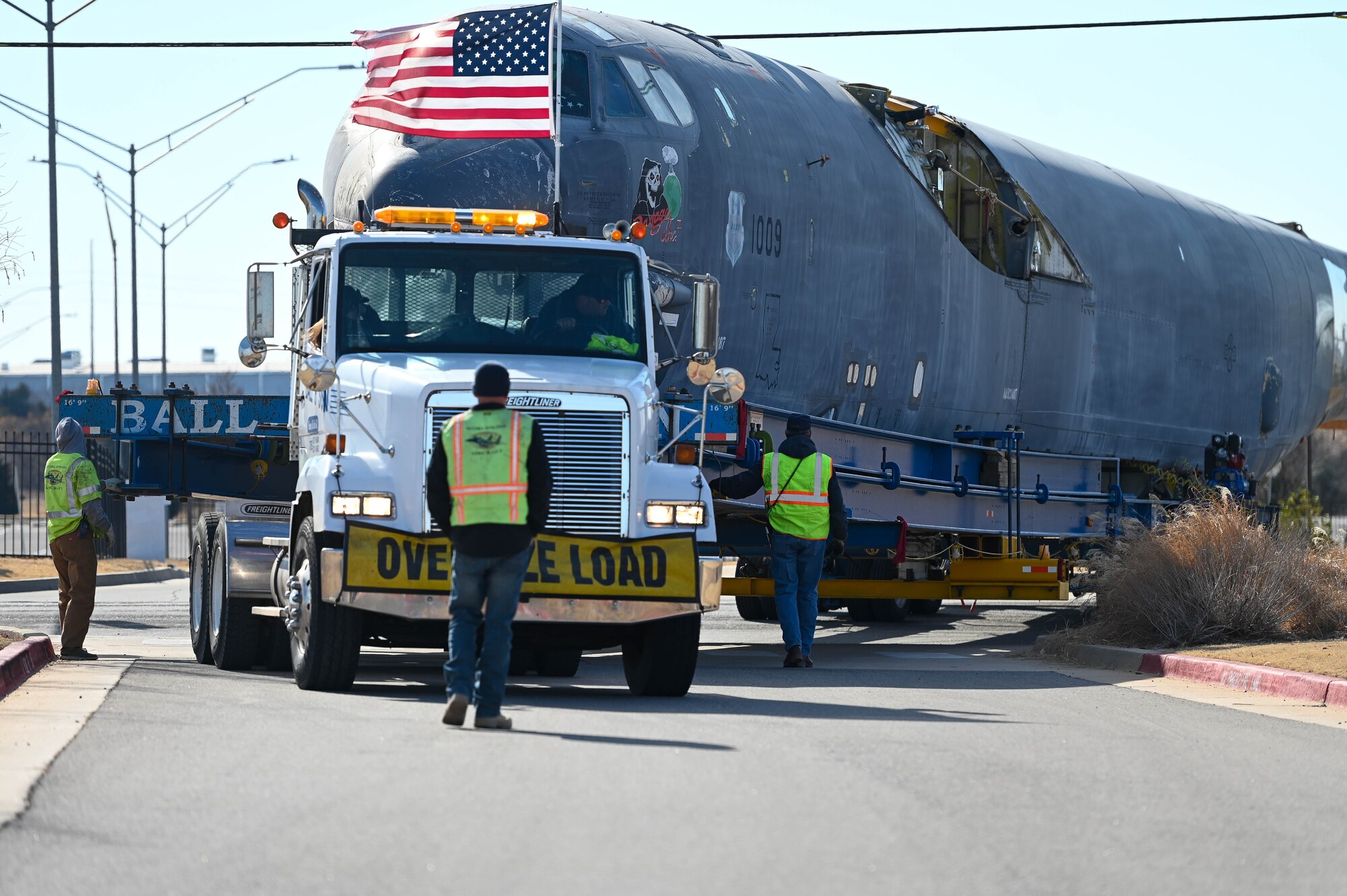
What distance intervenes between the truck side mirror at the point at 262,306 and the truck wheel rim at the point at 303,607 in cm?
161

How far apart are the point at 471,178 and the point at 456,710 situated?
246 inches

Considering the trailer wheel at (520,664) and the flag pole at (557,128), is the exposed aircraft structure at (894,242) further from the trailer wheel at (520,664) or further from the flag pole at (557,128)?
the trailer wheel at (520,664)

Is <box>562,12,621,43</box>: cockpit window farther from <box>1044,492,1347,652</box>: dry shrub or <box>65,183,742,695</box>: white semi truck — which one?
<box>1044,492,1347,652</box>: dry shrub

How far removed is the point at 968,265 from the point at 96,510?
9607 mm

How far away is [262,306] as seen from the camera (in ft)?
39.7

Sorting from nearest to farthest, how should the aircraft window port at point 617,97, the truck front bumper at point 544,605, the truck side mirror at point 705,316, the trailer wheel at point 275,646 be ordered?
1. the truck front bumper at point 544,605
2. the truck side mirror at point 705,316
3. the trailer wheel at point 275,646
4. the aircraft window port at point 617,97

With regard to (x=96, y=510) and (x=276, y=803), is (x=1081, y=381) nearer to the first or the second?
(x=96, y=510)

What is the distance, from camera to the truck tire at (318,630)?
1096cm

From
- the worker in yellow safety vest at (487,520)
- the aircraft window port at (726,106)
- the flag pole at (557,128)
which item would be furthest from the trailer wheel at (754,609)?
the worker in yellow safety vest at (487,520)

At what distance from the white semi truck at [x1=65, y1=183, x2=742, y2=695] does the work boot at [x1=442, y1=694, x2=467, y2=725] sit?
1.30m

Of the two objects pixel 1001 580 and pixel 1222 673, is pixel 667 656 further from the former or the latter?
pixel 1001 580

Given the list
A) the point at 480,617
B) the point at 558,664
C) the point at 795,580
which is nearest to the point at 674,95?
the point at 795,580

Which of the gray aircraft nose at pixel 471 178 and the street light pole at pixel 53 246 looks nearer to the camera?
the gray aircraft nose at pixel 471 178

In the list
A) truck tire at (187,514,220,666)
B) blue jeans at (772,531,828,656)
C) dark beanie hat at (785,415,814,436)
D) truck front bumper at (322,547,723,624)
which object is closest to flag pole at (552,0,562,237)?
dark beanie hat at (785,415,814,436)
